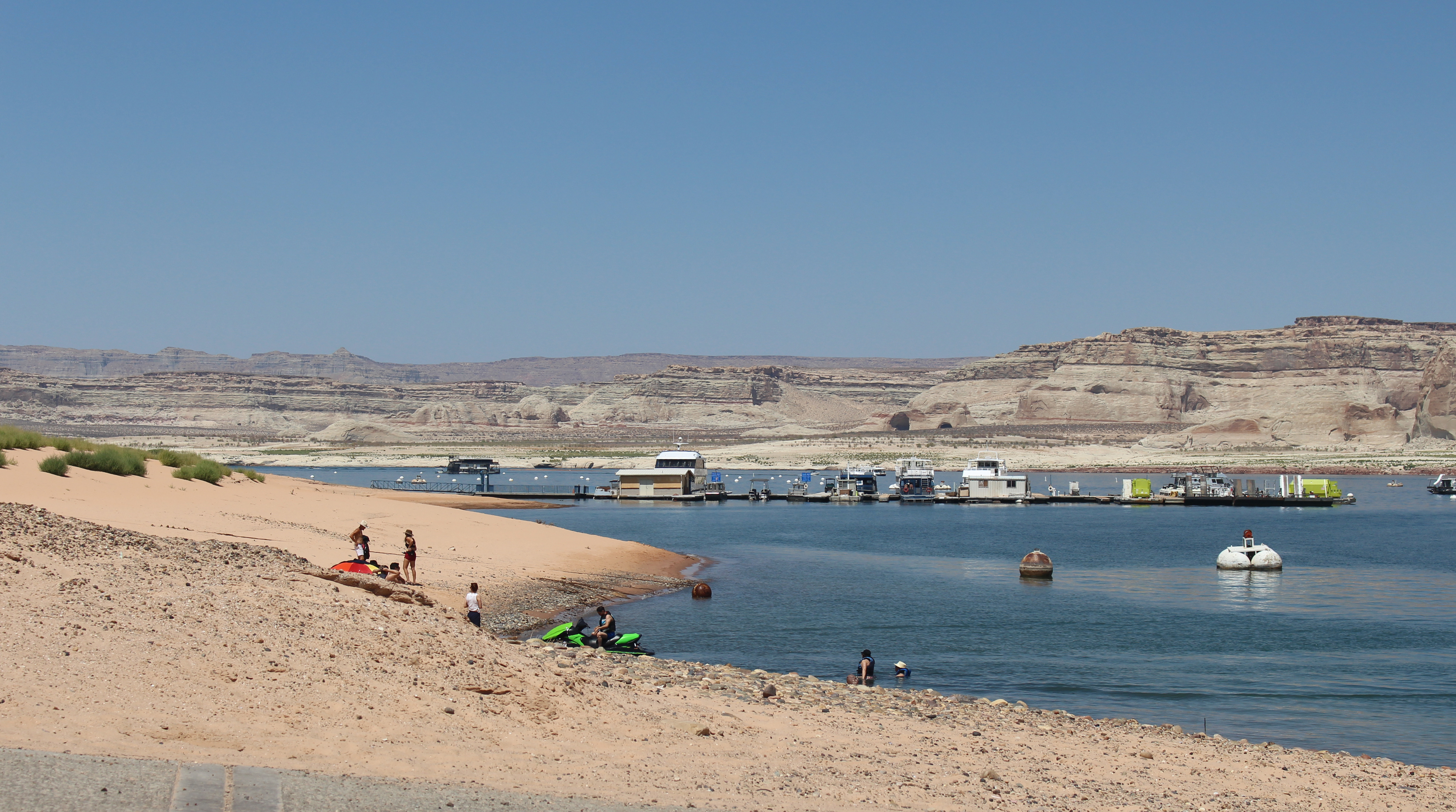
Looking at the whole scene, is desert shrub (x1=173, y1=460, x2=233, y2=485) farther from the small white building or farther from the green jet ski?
the small white building

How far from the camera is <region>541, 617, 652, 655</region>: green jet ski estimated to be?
2009cm

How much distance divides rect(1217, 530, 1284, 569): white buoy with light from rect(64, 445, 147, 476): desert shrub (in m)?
32.8

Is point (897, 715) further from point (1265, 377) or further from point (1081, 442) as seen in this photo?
point (1265, 377)

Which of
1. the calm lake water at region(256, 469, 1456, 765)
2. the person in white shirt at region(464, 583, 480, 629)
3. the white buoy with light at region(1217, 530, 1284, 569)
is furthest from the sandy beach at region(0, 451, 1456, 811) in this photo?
the white buoy with light at region(1217, 530, 1284, 569)

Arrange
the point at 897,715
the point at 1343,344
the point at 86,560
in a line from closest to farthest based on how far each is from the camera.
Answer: the point at 86,560, the point at 897,715, the point at 1343,344

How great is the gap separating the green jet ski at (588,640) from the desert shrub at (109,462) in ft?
57.3

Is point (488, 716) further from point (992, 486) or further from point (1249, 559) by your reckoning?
point (992, 486)

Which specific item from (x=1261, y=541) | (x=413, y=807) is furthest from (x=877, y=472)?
(x=413, y=807)

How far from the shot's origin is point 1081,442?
487 ft

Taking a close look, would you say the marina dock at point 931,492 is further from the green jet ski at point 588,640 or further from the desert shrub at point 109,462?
the green jet ski at point 588,640

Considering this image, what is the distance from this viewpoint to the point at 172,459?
3738 cm

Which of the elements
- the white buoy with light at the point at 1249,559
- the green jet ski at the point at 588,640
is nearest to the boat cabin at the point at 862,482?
the white buoy with light at the point at 1249,559

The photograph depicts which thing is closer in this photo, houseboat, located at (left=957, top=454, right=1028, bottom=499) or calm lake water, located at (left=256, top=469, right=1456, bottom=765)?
calm lake water, located at (left=256, top=469, right=1456, bottom=765)

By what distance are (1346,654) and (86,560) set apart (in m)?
22.2
